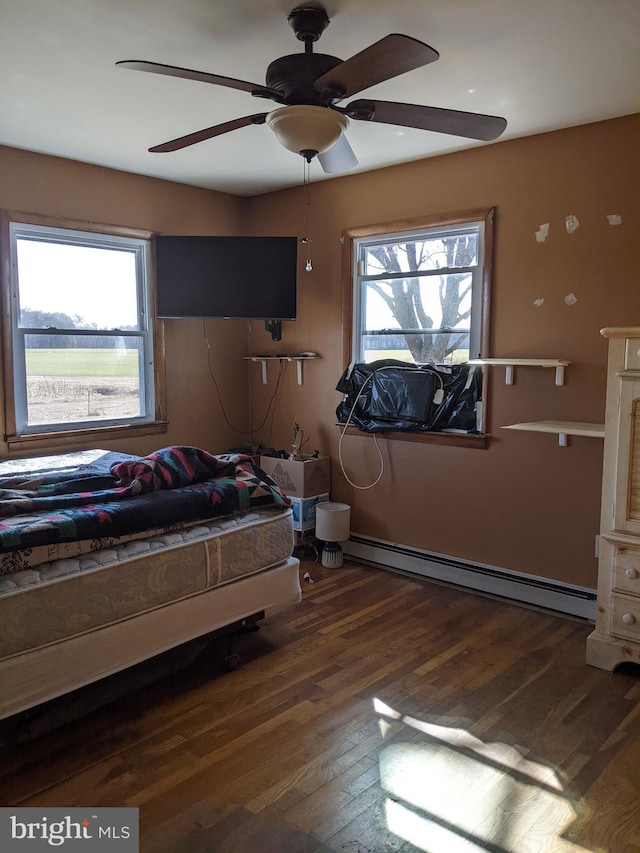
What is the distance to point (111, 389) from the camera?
4.46m

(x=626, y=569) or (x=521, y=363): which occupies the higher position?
(x=521, y=363)

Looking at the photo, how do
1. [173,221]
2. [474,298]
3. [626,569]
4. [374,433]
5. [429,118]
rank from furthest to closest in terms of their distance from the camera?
[173,221] → [374,433] → [474,298] → [626,569] → [429,118]

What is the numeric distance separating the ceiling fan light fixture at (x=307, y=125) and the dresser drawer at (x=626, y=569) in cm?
213

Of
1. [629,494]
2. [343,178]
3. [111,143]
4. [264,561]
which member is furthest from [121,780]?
[343,178]

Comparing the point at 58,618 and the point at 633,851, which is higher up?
the point at 58,618

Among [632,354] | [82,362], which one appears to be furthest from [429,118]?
[82,362]

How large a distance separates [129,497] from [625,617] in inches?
88.0

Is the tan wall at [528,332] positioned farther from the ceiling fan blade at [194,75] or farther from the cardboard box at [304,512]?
the ceiling fan blade at [194,75]

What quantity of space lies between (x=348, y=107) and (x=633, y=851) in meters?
2.52

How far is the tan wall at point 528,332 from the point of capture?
3334 mm

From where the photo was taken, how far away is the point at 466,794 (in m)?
2.10

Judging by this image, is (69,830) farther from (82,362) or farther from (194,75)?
(82,362)

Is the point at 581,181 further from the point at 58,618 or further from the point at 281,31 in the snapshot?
the point at 58,618

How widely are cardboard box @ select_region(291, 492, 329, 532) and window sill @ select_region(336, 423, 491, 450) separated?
0.60 metres
